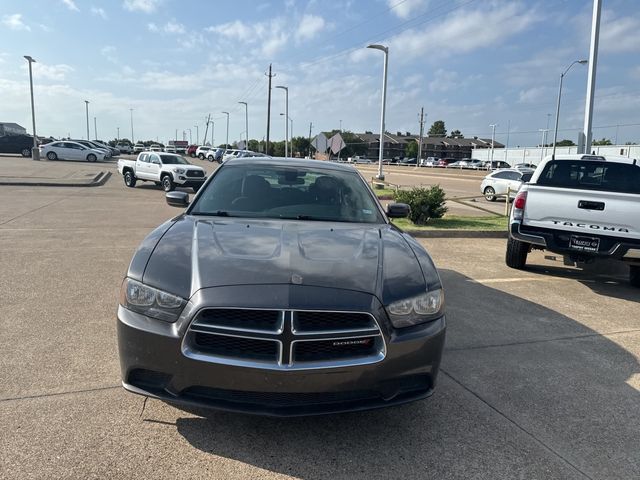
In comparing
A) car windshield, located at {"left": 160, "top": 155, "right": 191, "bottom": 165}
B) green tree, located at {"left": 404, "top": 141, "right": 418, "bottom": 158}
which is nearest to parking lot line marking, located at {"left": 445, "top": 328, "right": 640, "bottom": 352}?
car windshield, located at {"left": 160, "top": 155, "right": 191, "bottom": 165}

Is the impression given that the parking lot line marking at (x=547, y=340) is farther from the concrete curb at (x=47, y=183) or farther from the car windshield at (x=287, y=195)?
the concrete curb at (x=47, y=183)

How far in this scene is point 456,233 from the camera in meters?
11.1

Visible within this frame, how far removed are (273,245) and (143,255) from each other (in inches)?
33.0

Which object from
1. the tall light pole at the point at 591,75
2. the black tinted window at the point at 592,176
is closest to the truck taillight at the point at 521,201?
the black tinted window at the point at 592,176

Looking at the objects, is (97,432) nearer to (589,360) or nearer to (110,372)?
(110,372)

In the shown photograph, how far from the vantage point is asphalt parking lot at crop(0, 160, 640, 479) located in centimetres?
276

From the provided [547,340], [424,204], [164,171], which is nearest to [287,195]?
[547,340]

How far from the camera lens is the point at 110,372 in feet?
12.5

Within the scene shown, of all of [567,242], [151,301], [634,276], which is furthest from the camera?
[634,276]

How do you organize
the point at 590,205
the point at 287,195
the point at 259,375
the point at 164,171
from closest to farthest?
the point at 259,375 → the point at 287,195 → the point at 590,205 → the point at 164,171

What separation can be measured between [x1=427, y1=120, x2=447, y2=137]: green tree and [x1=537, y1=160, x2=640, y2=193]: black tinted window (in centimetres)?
15704

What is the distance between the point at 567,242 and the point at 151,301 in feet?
19.5

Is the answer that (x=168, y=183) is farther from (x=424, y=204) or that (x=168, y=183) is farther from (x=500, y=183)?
(x=500, y=183)

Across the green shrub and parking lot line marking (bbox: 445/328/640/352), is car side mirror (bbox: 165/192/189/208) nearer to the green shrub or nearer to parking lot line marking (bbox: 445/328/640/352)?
parking lot line marking (bbox: 445/328/640/352)
